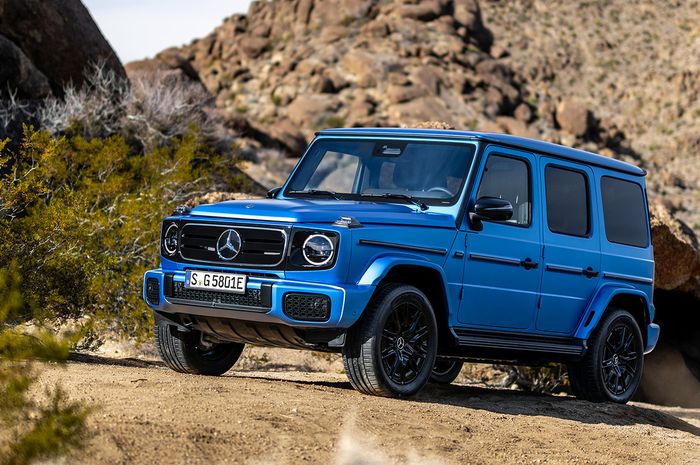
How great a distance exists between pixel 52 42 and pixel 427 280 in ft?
61.5

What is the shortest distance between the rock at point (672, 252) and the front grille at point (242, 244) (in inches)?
340

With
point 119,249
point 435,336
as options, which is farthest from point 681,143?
point 435,336

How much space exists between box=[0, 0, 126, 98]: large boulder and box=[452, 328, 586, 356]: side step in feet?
51.6

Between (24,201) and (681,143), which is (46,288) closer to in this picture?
(24,201)

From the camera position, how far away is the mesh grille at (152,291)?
7.75m

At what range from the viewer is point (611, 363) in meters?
9.84

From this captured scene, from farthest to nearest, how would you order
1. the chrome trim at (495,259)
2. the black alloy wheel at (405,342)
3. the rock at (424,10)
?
the rock at (424,10), the chrome trim at (495,259), the black alloy wheel at (405,342)

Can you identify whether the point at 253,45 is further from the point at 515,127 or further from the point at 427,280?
the point at 427,280

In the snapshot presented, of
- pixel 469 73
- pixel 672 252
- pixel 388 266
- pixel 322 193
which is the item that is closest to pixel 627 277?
pixel 322 193

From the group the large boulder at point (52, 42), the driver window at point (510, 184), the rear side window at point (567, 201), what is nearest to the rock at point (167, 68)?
the large boulder at point (52, 42)

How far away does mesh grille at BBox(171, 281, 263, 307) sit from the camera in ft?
23.4

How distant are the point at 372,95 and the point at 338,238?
4741 cm

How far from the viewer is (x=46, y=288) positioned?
11.1 meters

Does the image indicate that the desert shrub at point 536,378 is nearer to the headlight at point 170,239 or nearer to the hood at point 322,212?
the hood at point 322,212
